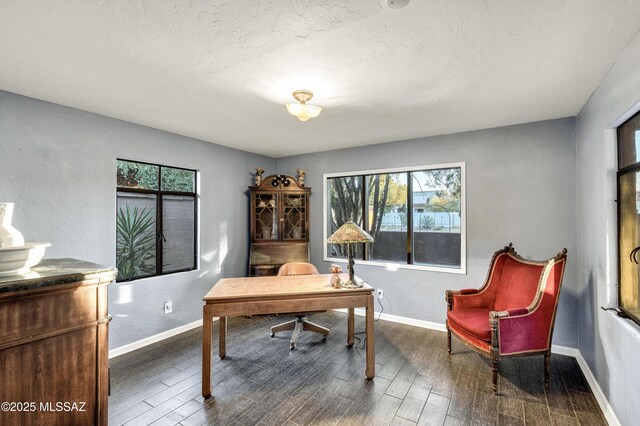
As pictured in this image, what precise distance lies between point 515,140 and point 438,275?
182 centimetres

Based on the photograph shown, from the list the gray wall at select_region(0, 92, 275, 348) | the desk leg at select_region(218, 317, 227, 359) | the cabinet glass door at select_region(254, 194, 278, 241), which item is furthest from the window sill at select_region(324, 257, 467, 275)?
the desk leg at select_region(218, 317, 227, 359)

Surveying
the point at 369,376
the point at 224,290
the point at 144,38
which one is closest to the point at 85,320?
the point at 224,290

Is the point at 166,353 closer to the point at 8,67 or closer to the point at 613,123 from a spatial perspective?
the point at 8,67

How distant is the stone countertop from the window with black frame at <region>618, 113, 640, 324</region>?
3124 mm

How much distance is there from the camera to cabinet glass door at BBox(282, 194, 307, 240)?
4.78 metres

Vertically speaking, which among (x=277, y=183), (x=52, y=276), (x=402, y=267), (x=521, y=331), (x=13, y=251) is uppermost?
(x=277, y=183)

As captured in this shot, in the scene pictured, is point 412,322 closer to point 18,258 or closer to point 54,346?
point 54,346

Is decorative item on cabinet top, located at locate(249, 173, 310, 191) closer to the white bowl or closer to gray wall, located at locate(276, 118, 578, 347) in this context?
gray wall, located at locate(276, 118, 578, 347)

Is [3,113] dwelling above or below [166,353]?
above

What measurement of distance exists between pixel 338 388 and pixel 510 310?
1.62m

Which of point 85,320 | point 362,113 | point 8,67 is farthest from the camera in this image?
point 362,113

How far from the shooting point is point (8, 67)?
2.05 meters

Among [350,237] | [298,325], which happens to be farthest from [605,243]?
[298,325]

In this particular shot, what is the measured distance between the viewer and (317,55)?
1878mm
